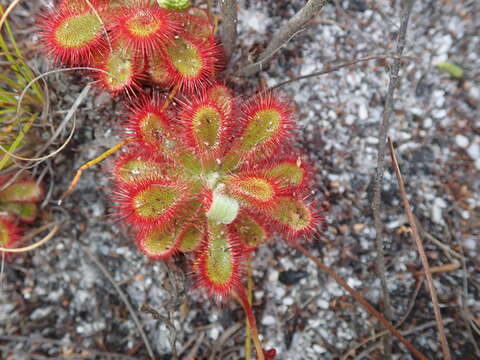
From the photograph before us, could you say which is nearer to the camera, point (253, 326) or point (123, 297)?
point (253, 326)

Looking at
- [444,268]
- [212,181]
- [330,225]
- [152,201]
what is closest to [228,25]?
[212,181]

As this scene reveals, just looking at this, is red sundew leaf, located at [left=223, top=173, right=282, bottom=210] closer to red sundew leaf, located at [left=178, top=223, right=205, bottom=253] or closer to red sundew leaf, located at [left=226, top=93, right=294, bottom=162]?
red sundew leaf, located at [left=226, top=93, right=294, bottom=162]

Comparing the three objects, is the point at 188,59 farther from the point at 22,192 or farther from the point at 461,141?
the point at 461,141

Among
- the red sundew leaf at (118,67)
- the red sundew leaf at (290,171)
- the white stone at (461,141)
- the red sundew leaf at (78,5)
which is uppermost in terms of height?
the red sundew leaf at (78,5)

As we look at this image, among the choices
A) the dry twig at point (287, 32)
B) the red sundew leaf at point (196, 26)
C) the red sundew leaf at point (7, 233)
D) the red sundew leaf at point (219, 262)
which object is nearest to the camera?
the dry twig at point (287, 32)

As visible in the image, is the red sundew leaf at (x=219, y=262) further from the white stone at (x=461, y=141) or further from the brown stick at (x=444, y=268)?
the white stone at (x=461, y=141)

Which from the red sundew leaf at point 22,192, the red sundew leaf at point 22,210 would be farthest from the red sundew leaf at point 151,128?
the red sundew leaf at point 22,210
